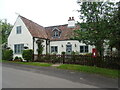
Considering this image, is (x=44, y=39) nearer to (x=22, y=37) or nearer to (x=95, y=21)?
(x=22, y=37)

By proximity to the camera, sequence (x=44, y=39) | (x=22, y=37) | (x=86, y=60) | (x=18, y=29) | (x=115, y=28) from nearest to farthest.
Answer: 1. (x=115, y=28)
2. (x=86, y=60)
3. (x=22, y=37)
4. (x=18, y=29)
5. (x=44, y=39)

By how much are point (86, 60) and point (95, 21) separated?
13.8 feet

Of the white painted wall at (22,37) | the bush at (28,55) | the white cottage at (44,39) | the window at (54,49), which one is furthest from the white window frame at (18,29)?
the window at (54,49)

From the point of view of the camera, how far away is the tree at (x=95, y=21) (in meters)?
10.0

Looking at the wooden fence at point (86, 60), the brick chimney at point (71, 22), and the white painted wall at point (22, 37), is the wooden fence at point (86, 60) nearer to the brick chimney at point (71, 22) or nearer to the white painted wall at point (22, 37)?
the white painted wall at point (22, 37)

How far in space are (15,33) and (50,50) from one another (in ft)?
22.8

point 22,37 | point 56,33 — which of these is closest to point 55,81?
point 22,37

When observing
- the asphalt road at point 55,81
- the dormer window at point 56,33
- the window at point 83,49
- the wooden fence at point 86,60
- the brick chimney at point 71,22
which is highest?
the brick chimney at point 71,22

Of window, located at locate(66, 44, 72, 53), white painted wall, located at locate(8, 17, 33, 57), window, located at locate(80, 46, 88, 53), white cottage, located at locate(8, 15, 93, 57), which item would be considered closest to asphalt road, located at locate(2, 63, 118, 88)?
white cottage, located at locate(8, 15, 93, 57)

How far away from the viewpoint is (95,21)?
36.8 feet

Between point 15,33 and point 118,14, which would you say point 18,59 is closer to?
point 15,33

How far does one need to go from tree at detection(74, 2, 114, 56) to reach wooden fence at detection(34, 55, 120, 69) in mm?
1116

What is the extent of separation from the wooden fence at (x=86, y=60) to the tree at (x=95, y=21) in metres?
1.12

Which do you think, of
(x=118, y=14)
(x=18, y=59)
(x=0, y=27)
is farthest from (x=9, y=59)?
(x=118, y=14)
